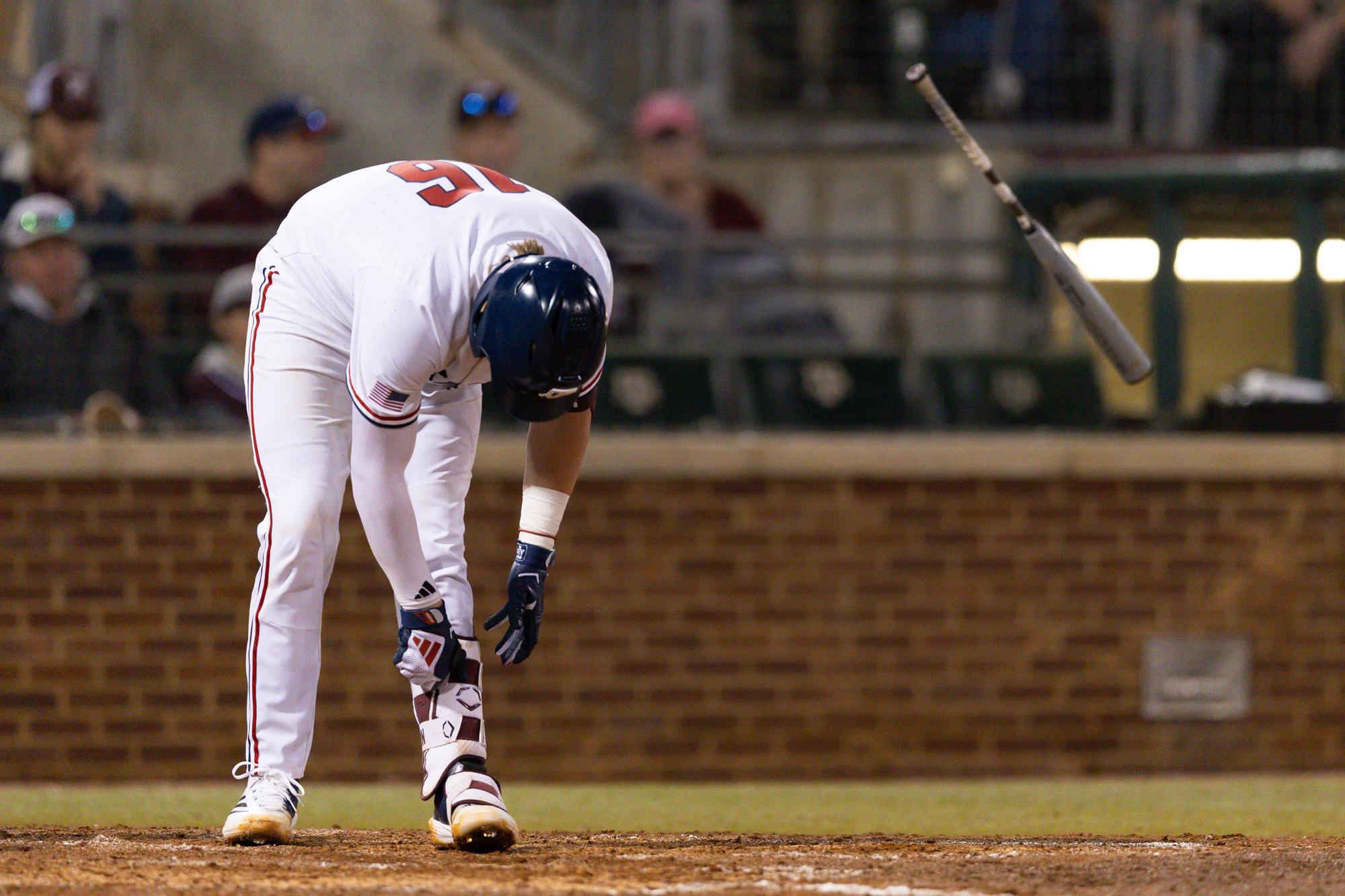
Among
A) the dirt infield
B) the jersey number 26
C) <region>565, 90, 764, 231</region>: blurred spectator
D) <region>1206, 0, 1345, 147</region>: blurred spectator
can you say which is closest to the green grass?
the dirt infield

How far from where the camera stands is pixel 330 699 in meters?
8.60

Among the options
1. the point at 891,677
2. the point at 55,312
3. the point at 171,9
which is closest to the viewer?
the point at 55,312

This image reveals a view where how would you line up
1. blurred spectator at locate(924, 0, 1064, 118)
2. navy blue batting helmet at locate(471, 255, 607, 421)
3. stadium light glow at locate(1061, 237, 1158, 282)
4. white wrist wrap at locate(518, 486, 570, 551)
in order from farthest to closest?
blurred spectator at locate(924, 0, 1064, 118) → stadium light glow at locate(1061, 237, 1158, 282) → white wrist wrap at locate(518, 486, 570, 551) → navy blue batting helmet at locate(471, 255, 607, 421)

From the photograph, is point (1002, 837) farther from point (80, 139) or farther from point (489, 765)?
point (80, 139)

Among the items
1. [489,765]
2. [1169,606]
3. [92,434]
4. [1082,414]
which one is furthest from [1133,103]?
[92,434]

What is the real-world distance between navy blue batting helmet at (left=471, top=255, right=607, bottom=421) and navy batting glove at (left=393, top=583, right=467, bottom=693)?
2.06 ft

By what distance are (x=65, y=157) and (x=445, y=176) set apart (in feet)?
16.2

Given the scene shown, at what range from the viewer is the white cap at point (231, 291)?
332 inches

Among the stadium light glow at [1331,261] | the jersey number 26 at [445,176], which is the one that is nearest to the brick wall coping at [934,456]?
the stadium light glow at [1331,261]

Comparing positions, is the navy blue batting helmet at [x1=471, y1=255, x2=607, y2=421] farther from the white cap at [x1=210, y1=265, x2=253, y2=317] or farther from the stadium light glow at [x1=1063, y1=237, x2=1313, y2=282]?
the stadium light glow at [x1=1063, y1=237, x2=1313, y2=282]

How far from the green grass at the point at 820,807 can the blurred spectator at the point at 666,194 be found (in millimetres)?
2934

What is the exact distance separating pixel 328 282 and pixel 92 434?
4.24m

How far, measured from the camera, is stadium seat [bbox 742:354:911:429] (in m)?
8.96

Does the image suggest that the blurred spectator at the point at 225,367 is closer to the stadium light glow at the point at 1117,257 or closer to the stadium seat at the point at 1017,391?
the stadium seat at the point at 1017,391
